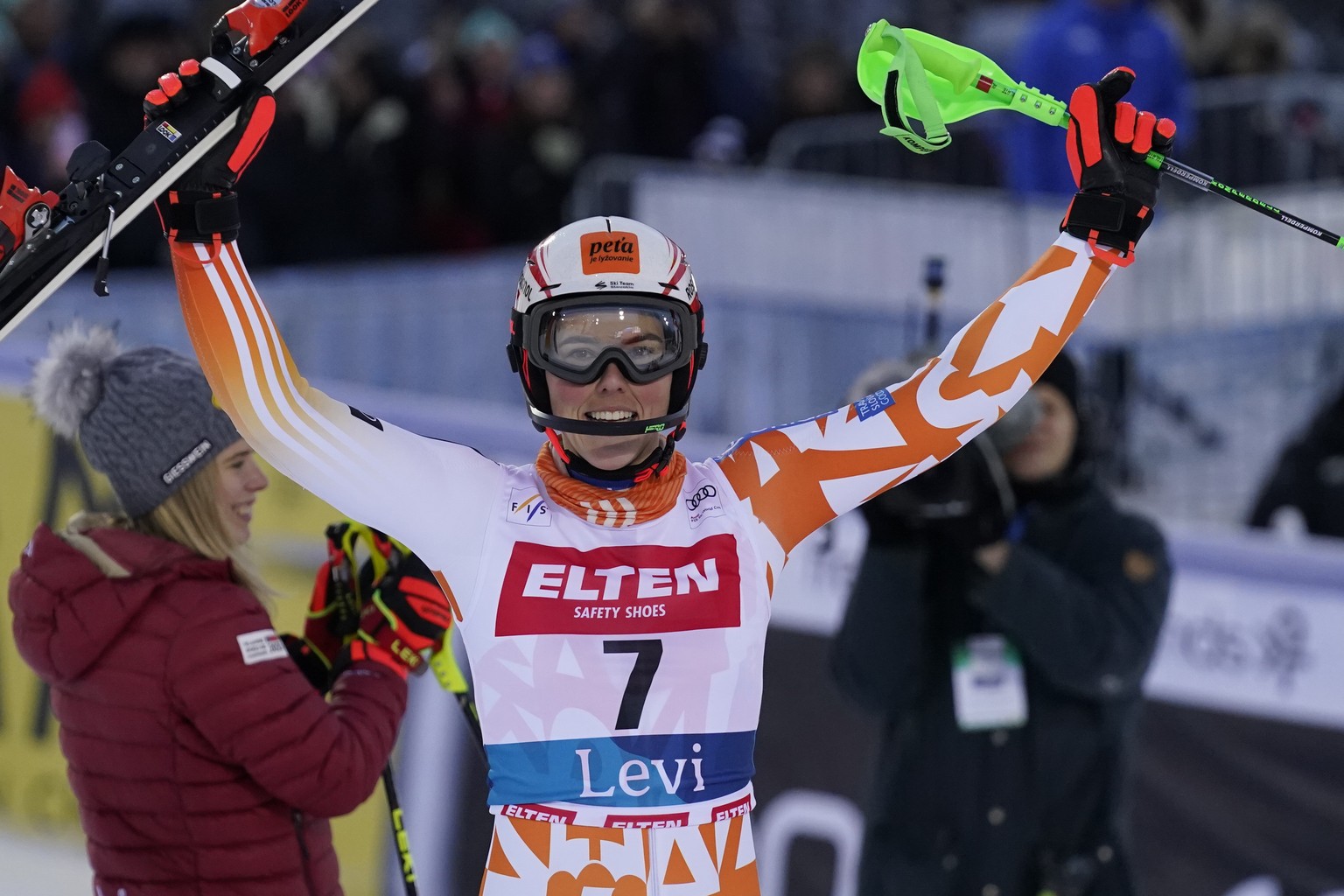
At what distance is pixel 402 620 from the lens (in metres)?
3.45

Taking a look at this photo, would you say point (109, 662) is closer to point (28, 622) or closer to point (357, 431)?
point (28, 622)

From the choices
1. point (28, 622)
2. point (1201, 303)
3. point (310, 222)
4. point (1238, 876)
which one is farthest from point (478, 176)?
point (28, 622)

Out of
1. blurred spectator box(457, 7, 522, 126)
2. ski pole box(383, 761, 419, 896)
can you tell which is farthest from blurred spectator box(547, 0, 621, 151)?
ski pole box(383, 761, 419, 896)

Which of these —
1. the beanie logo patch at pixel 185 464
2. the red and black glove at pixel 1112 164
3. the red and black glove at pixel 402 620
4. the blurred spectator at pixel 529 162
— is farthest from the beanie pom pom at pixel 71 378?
the blurred spectator at pixel 529 162

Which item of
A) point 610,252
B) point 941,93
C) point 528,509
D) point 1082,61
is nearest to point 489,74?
point 1082,61

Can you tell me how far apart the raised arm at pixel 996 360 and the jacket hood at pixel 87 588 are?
1030 millimetres

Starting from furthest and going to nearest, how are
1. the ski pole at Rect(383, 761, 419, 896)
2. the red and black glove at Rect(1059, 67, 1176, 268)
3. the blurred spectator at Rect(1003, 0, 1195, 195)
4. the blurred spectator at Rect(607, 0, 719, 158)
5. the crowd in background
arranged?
1. the blurred spectator at Rect(607, 0, 719, 158)
2. the crowd in background
3. the blurred spectator at Rect(1003, 0, 1195, 195)
4. the ski pole at Rect(383, 761, 419, 896)
5. the red and black glove at Rect(1059, 67, 1176, 268)

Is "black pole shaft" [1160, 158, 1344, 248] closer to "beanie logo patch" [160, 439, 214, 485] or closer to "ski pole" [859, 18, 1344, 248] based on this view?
"ski pole" [859, 18, 1344, 248]

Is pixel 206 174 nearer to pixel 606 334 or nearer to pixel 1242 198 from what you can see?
pixel 606 334

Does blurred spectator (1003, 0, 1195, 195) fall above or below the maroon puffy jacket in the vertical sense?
above

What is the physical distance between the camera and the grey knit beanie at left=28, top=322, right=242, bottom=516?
3359 millimetres

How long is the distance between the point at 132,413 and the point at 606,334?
3.09ft

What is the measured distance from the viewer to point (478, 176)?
8.73 metres

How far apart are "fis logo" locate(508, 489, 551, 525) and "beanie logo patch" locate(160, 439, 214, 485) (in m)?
0.66
